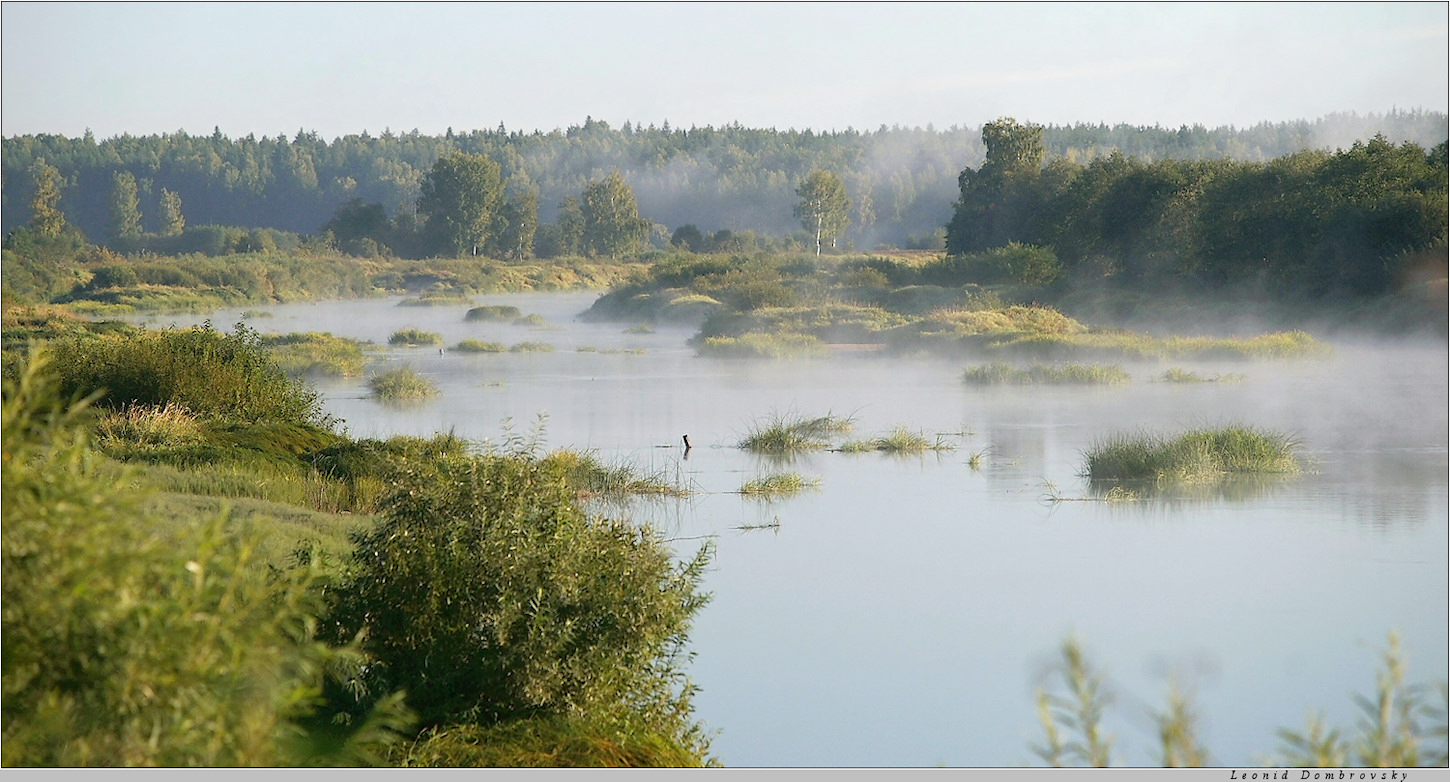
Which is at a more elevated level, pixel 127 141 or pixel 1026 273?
pixel 127 141

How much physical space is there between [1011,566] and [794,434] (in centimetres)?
608

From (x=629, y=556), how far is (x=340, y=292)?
2068 inches

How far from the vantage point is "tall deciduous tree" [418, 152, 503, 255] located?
6888cm

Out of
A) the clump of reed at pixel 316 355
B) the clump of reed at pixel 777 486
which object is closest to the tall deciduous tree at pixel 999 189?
the clump of reed at pixel 316 355

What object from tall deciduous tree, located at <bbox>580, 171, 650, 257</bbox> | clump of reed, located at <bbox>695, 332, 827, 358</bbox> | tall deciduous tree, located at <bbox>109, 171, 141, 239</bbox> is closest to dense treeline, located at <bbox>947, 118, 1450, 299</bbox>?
clump of reed, located at <bbox>695, 332, 827, 358</bbox>

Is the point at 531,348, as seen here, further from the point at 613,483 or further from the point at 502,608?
the point at 502,608

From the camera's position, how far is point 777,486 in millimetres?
12484

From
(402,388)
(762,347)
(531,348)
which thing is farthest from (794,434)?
(531,348)

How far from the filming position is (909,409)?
19.3 meters
